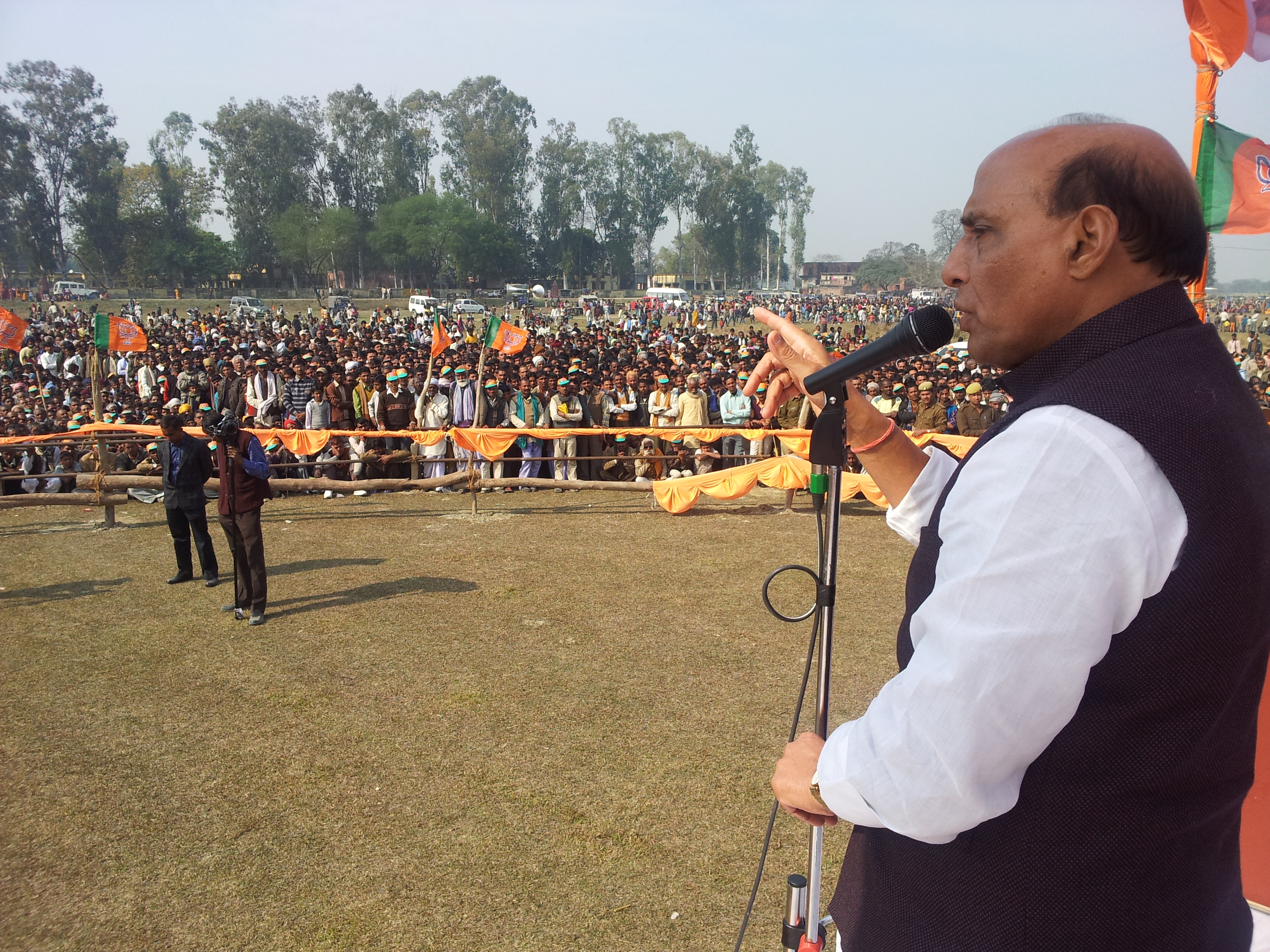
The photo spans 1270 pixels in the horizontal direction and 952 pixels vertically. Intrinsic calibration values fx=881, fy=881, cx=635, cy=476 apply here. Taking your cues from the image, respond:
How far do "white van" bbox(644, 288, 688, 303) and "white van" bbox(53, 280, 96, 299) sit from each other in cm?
3553

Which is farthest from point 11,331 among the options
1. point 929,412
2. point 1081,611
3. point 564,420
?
point 1081,611

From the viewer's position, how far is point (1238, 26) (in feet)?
15.1

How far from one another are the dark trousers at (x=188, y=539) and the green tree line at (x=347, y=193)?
62.7 m

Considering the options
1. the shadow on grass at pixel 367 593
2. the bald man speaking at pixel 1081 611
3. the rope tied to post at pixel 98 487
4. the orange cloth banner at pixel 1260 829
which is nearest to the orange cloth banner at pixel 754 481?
the shadow on grass at pixel 367 593

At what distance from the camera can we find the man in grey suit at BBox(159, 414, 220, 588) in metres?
7.91

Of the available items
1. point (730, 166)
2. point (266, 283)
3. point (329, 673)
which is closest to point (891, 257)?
point (730, 166)

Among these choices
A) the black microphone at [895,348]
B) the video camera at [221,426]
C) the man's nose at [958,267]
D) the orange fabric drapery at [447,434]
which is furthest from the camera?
the orange fabric drapery at [447,434]

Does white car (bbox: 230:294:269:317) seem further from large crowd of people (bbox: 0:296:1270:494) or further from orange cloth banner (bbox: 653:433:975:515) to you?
orange cloth banner (bbox: 653:433:975:515)

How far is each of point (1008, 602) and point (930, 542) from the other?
0.25m

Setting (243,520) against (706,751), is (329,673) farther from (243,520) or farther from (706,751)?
(706,751)

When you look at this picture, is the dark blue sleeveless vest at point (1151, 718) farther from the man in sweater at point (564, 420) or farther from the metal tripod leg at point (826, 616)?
the man in sweater at point (564, 420)

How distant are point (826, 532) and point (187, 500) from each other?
755 cm

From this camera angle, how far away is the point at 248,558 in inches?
276

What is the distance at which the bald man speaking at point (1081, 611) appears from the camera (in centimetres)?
92
